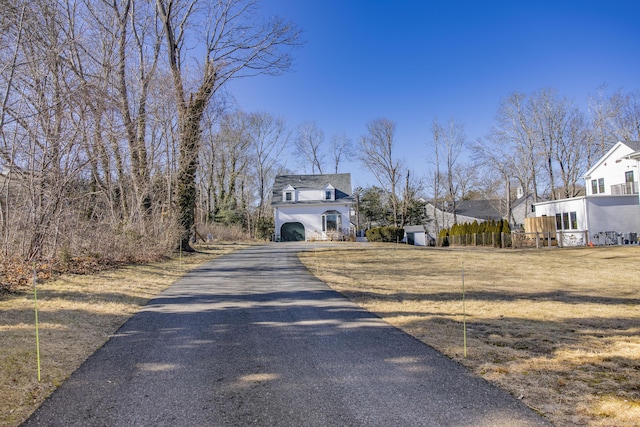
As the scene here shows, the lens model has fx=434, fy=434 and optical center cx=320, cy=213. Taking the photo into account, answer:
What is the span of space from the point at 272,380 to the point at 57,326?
3855 mm

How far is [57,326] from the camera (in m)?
6.11

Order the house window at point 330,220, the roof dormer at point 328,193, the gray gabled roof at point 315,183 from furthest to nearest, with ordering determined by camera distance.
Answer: the gray gabled roof at point 315,183
the roof dormer at point 328,193
the house window at point 330,220

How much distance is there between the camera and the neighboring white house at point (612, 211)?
94.9 feet

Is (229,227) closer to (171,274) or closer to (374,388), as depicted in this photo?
(171,274)

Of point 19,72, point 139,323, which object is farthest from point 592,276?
point 19,72

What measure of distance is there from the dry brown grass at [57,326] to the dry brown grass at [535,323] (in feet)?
13.3

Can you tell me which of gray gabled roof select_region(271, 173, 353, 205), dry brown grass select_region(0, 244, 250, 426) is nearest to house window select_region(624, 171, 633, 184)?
gray gabled roof select_region(271, 173, 353, 205)

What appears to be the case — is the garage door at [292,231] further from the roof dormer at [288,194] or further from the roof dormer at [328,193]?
the roof dormer at [328,193]

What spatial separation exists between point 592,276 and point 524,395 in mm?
13222

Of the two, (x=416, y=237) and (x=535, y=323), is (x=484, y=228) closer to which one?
(x=416, y=237)

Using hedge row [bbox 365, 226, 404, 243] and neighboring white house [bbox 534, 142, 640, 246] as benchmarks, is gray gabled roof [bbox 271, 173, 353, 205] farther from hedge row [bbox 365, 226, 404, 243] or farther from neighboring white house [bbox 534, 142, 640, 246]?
neighboring white house [bbox 534, 142, 640, 246]

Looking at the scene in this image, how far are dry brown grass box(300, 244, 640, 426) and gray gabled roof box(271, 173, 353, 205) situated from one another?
2612 centimetres

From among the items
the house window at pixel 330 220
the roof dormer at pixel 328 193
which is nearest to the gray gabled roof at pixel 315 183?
the roof dormer at pixel 328 193

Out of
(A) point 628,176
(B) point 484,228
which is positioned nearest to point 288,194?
(B) point 484,228
